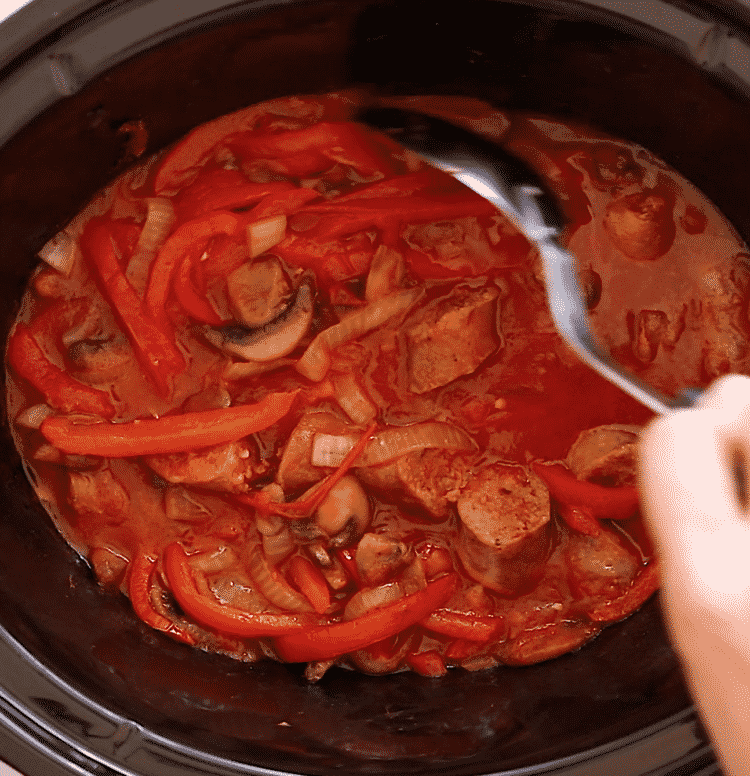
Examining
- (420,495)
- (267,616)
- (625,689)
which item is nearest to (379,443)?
(420,495)

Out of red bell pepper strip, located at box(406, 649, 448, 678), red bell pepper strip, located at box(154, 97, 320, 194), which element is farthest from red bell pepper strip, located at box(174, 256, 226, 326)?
red bell pepper strip, located at box(406, 649, 448, 678)

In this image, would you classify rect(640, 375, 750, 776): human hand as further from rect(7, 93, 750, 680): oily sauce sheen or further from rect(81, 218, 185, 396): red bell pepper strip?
rect(81, 218, 185, 396): red bell pepper strip

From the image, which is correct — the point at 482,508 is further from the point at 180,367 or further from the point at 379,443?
the point at 180,367

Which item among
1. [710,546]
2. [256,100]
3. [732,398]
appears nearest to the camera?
[710,546]

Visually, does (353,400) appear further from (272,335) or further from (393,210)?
(393,210)

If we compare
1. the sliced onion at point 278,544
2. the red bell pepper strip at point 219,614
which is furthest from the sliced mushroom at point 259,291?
the red bell pepper strip at point 219,614

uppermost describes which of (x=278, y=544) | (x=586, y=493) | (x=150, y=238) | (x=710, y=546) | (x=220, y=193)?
(x=220, y=193)

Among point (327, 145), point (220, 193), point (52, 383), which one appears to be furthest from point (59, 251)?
point (327, 145)
